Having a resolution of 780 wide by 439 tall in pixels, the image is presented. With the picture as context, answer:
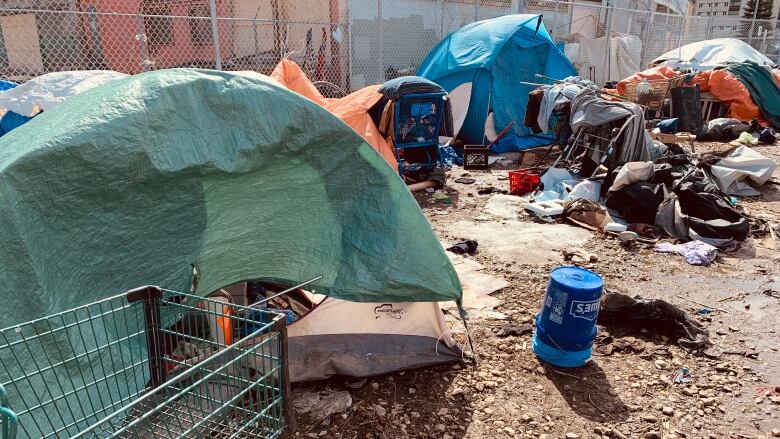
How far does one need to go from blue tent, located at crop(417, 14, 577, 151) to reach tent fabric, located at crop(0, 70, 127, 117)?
7005mm

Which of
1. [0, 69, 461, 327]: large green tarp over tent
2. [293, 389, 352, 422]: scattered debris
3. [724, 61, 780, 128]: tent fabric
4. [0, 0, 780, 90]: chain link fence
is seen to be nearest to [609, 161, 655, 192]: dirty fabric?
[0, 69, 461, 327]: large green tarp over tent

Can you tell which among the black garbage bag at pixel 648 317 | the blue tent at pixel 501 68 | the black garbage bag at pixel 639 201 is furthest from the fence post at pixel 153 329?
the blue tent at pixel 501 68

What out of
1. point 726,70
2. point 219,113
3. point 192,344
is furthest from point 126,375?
point 726,70

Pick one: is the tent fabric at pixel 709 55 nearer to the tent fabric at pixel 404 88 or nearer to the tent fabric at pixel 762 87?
the tent fabric at pixel 762 87

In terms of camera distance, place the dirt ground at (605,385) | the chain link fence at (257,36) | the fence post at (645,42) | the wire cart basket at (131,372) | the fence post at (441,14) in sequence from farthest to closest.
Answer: the fence post at (645,42) < the fence post at (441,14) < the chain link fence at (257,36) < the dirt ground at (605,385) < the wire cart basket at (131,372)

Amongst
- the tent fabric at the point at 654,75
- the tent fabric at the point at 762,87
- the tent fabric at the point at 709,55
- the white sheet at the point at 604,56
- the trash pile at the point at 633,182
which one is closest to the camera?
the trash pile at the point at 633,182

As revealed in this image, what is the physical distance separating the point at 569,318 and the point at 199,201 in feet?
7.68

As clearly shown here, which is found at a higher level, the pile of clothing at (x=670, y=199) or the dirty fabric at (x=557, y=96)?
the dirty fabric at (x=557, y=96)

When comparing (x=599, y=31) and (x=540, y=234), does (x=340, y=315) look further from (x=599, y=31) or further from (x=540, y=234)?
(x=599, y=31)

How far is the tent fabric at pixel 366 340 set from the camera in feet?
10.4

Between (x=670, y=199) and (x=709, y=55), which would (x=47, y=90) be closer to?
(x=670, y=199)

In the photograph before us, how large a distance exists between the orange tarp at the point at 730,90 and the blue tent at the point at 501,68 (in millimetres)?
3399

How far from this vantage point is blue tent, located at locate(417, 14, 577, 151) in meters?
10.5

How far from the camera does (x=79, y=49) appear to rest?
1055 cm
